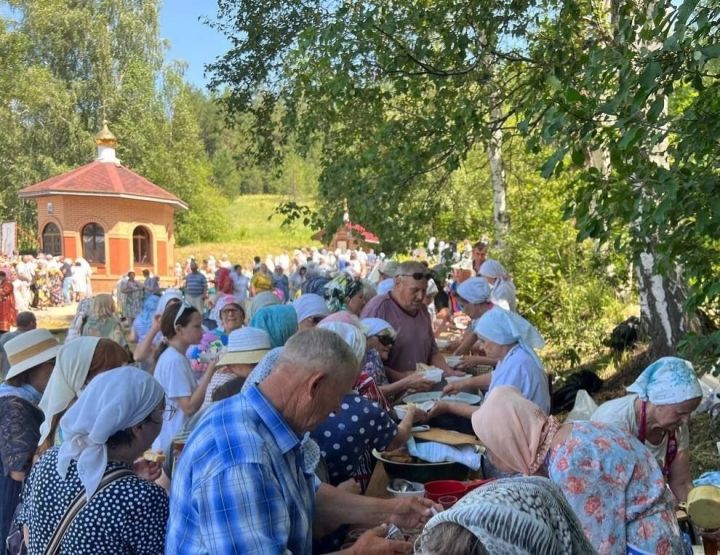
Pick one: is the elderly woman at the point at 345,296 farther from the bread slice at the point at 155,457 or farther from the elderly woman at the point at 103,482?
the elderly woman at the point at 103,482

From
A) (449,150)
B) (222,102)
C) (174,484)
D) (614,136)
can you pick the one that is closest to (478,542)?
(174,484)

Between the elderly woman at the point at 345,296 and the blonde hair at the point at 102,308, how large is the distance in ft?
8.14

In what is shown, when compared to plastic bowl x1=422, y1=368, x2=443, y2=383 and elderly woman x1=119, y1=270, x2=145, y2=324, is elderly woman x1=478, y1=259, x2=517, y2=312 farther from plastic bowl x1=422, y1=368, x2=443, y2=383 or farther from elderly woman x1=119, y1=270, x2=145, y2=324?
elderly woman x1=119, y1=270, x2=145, y2=324

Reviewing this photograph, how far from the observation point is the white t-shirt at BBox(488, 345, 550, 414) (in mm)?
4312

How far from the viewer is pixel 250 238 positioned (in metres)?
57.1

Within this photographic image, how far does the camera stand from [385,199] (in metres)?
7.74

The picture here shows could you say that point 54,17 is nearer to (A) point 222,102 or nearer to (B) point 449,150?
(A) point 222,102

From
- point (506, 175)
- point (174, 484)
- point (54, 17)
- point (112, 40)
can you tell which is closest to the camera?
point (174, 484)

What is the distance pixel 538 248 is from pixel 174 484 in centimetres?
1108

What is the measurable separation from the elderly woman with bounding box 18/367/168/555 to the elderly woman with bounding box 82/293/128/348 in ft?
17.5

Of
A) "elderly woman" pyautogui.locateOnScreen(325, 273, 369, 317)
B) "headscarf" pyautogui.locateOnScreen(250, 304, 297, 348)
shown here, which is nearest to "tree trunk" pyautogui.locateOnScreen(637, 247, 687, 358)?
"elderly woman" pyautogui.locateOnScreen(325, 273, 369, 317)

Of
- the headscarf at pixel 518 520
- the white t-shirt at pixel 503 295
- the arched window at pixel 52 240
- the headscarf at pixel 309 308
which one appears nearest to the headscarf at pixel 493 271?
the white t-shirt at pixel 503 295

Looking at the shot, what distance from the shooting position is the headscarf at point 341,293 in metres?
6.95

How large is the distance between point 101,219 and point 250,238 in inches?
964
